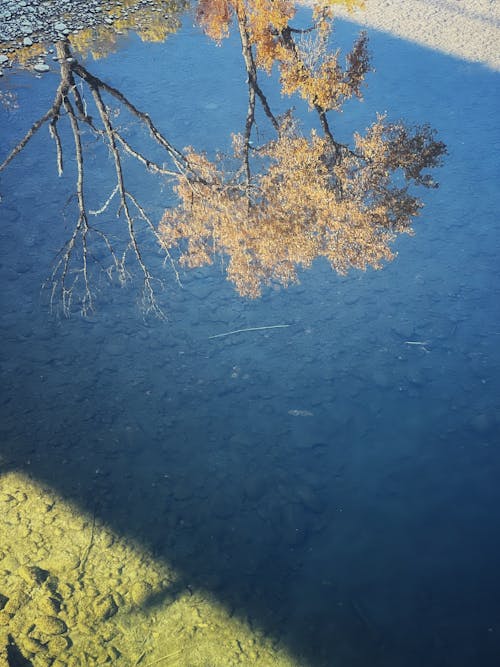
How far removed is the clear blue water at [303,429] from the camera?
2.21 m

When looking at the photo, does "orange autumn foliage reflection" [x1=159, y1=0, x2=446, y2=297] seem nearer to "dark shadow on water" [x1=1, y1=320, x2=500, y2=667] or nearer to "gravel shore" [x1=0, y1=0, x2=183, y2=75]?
"dark shadow on water" [x1=1, y1=320, x2=500, y2=667]

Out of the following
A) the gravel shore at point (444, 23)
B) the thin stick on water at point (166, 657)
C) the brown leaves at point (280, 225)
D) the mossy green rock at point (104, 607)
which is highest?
the gravel shore at point (444, 23)

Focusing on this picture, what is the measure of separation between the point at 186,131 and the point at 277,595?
331cm

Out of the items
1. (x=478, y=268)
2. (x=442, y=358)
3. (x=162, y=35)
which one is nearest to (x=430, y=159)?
(x=478, y=268)

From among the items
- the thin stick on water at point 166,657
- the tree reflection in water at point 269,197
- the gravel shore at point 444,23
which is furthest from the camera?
the gravel shore at point 444,23

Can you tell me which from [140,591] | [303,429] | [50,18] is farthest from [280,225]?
[50,18]

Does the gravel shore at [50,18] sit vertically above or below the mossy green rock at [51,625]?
above

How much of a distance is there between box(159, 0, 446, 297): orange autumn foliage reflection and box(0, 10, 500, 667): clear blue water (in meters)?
0.16

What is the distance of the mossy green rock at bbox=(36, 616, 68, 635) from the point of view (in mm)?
2074

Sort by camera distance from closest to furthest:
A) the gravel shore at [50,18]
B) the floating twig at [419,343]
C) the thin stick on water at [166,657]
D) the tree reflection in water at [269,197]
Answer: the thin stick on water at [166,657]
the floating twig at [419,343]
the tree reflection in water at [269,197]
the gravel shore at [50,18]

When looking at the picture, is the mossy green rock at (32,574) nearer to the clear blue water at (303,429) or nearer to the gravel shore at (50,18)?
the clear blue water at (303,429)

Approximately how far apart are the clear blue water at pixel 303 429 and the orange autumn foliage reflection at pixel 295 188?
16cm

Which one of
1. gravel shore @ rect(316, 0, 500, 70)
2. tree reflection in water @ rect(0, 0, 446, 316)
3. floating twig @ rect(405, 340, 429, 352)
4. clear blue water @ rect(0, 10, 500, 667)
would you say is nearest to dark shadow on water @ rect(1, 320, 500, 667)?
clear blue water @ rect(0, 10, 500, 667)

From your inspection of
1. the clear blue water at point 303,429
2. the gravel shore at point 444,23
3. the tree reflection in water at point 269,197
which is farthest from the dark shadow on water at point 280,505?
the gravel shore at point 444,23
